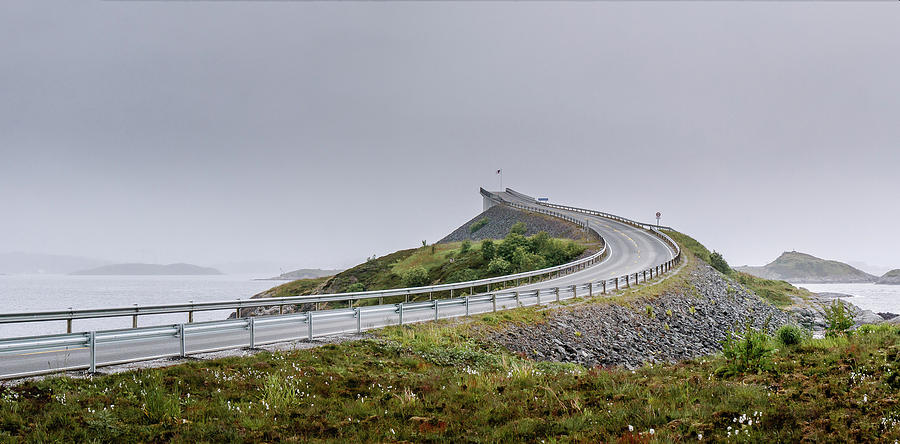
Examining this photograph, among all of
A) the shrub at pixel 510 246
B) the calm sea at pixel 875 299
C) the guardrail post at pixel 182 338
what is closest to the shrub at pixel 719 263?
the calm sea at pixel 875 299

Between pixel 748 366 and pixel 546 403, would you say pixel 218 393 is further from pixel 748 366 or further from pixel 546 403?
pixel 748 366

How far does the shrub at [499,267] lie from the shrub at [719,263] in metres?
29.2

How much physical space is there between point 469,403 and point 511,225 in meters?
87.2

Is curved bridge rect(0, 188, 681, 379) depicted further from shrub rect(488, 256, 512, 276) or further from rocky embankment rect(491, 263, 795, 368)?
shrub rect(488, 256, 512, 276)

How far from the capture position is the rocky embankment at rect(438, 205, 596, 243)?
78000 mm

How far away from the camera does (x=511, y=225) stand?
9588 cm

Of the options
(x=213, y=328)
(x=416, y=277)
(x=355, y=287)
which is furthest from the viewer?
(x=355, y=287)

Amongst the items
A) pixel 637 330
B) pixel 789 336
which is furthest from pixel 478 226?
pixel 789 336

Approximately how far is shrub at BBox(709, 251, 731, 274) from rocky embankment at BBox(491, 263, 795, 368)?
26502 mm

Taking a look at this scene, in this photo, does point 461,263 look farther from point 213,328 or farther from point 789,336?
point 213,328

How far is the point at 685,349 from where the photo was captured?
2634 cm

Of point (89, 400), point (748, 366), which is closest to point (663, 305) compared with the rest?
point (748, 366)

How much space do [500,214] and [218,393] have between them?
334 ft

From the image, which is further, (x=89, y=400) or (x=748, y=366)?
(x=748, y=366)
